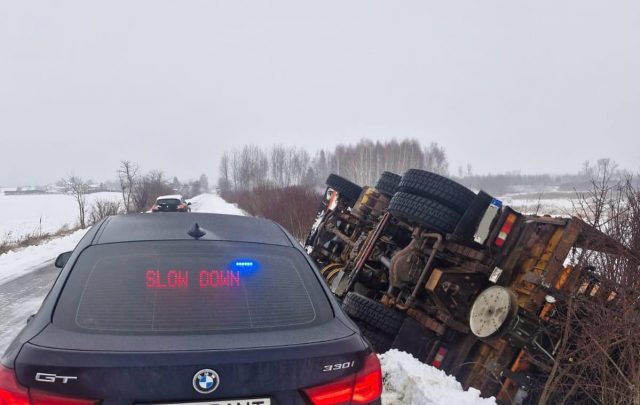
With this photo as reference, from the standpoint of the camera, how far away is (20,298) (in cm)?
738

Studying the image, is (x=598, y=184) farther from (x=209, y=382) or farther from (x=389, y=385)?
(x=209, y=382)

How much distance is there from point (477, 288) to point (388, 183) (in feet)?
9.66

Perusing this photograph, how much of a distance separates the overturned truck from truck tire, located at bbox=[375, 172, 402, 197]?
214cm

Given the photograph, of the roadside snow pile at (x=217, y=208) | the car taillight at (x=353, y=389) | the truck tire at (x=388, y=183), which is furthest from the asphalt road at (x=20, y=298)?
the roadside snow pile at (x=217, y=208)

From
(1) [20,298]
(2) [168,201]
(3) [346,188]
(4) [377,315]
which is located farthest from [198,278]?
(2) [168,201]

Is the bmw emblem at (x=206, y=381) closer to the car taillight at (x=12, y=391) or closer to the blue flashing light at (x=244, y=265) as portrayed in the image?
the car taillight at (x=12, y=391)

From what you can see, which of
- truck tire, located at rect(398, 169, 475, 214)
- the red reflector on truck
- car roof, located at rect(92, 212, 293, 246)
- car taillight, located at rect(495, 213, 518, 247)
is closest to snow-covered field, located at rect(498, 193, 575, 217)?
car taillight, located at rect(495, 213, 518, 247)

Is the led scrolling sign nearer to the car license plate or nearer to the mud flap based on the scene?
the car license plate

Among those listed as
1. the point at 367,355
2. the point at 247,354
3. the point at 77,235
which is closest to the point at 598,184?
the point at 367,355

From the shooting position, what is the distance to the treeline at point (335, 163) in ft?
199

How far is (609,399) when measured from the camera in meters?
3.25

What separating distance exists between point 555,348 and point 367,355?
2.51 m

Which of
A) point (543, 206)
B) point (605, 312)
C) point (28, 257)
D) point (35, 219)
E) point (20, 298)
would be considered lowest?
point (35, 219)

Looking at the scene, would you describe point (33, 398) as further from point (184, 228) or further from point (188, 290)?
point (184, 228)
